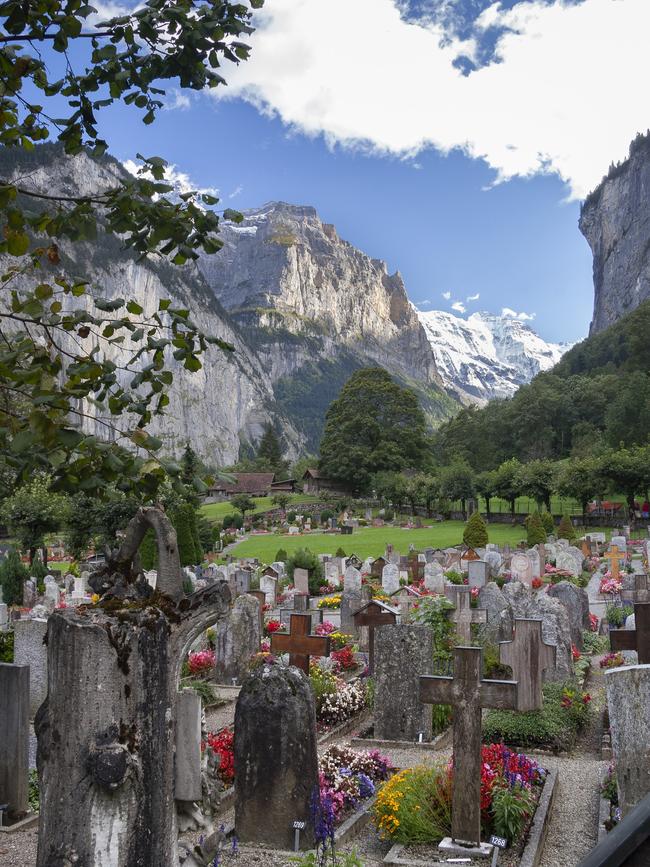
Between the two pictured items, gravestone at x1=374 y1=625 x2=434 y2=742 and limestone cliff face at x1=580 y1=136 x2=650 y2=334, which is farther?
limestone cliff face at x1=580 y1=136 x2=650 y2=334

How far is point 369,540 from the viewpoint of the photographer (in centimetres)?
4119

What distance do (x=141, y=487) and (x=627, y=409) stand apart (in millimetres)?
66909

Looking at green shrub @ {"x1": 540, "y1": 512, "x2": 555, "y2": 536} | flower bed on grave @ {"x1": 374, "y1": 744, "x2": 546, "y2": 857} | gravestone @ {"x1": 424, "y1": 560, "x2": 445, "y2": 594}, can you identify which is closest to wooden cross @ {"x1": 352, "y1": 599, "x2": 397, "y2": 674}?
flower bed on grave @ {"x1": 374, "y1": 744, "x2": 546, "y2": 857}

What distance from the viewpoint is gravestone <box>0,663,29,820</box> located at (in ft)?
24.5

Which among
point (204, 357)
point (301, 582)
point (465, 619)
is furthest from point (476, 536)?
point (204, 357)

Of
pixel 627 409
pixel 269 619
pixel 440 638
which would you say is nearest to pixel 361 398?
pixel 627 409

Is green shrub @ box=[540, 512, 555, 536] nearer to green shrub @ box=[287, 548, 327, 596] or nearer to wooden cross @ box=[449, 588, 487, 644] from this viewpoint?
green shrub @ box=[287, 548, 327, 596]

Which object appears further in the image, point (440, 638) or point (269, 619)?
point (269, 619)

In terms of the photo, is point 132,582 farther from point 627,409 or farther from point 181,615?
point 627,409

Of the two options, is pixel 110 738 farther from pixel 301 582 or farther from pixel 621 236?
pixel 621 236

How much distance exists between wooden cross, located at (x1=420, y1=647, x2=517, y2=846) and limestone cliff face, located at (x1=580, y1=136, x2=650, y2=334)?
12886 centimetres

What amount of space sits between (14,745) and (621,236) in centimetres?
14631

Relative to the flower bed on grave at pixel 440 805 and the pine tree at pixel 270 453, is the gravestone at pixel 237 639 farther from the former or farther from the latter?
the pine tree at pixel 270 453

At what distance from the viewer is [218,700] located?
38.7 feet
